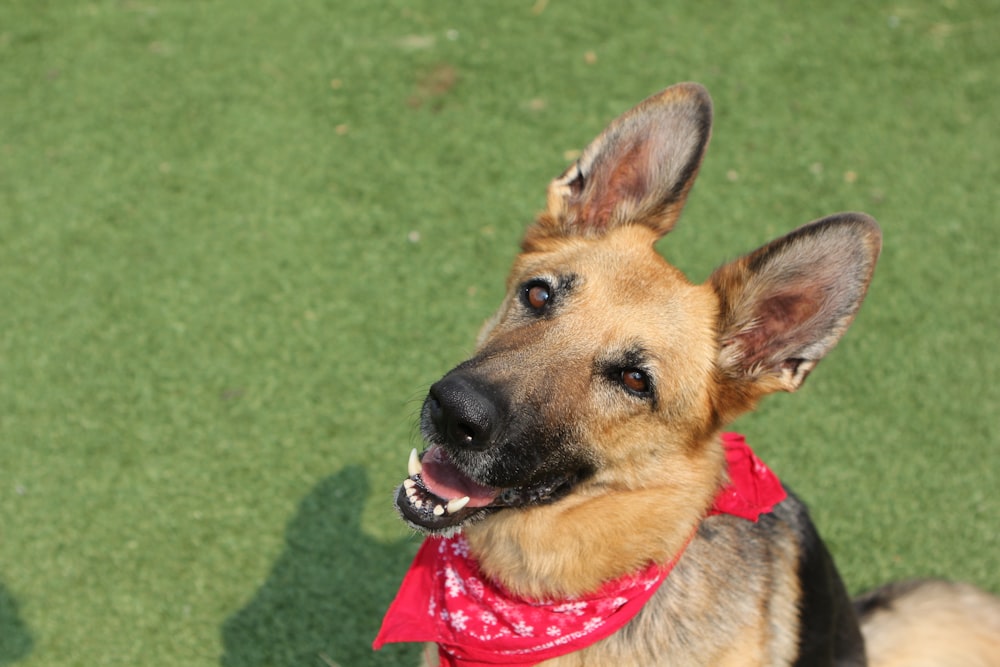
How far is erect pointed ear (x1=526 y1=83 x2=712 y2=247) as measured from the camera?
9.73ft

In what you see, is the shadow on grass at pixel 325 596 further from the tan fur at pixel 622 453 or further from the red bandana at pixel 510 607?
the tan fur at pixel 622 453

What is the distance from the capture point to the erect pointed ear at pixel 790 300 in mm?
2507

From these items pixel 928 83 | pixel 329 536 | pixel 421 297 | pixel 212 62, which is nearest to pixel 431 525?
pixel 329 536

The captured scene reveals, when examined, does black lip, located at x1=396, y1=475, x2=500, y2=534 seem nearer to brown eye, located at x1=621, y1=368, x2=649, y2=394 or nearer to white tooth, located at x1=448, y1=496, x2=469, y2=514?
white tooth, located at x1=448, y1=496, x2=469, y2=514

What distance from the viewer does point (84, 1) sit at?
6922mm

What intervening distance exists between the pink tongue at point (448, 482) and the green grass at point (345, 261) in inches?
58.5

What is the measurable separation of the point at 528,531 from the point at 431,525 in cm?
41

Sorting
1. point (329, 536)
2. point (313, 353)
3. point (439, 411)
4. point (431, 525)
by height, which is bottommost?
point (329, 536)

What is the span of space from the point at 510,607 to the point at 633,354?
3.37 ft

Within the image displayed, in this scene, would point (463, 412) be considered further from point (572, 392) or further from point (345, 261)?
point (345, 261)

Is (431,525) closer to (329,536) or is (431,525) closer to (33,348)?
(329,536)

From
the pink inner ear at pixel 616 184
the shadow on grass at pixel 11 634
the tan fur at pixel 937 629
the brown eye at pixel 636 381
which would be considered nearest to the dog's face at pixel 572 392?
the brown eye at pixel 636 381

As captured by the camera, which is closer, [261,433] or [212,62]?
[261,433]

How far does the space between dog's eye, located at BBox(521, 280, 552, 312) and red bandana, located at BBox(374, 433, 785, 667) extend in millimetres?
923
